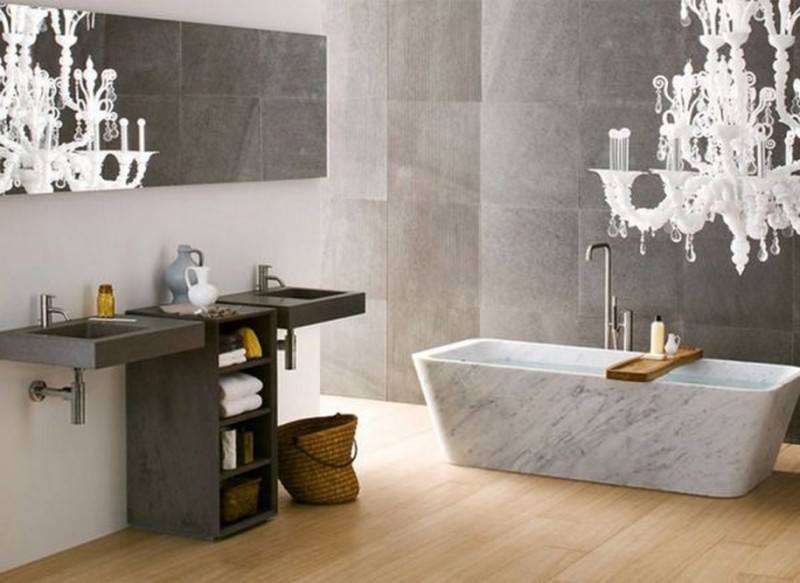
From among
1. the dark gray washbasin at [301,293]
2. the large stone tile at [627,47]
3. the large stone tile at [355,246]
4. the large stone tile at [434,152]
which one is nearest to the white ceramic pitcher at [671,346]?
the large stone tile at [627,47]

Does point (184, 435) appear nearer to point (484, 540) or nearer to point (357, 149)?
point (484, 540)

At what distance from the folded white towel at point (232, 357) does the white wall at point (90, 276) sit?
466 mm

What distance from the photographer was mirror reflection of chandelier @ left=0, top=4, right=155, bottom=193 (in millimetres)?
5543

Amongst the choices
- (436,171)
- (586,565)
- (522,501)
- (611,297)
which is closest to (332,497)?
(522,501)

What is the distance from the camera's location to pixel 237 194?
23.0 ft

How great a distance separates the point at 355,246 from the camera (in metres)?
9.09

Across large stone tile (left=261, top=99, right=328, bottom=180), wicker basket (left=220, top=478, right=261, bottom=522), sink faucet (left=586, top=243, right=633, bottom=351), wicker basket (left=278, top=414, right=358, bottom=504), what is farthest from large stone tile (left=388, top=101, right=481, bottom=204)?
wicker basket (left=220, top=478, right=261, bottom=522)

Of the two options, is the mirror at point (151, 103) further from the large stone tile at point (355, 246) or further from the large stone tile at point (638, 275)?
the large stone tile at point (638, 275)

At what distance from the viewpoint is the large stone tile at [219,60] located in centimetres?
651

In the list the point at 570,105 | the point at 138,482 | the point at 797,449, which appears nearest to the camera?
the point at 138,482

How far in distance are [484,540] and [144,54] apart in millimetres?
2383

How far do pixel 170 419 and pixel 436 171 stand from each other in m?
3.12

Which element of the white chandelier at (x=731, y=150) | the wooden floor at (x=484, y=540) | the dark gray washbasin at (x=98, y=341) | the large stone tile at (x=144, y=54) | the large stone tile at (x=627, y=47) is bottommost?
the wooden floor at (x=484, y=540)

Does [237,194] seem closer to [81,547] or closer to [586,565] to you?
[81,547]
